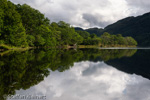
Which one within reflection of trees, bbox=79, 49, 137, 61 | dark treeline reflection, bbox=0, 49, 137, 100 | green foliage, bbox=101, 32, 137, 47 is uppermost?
green foliage, bbox=101, 32, 137, 47

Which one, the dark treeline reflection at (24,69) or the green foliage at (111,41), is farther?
the green foliage at (111,41)

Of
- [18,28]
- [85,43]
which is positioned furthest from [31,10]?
[85,43]

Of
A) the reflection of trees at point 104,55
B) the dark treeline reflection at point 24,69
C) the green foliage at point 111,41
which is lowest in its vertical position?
the reflection of trees at point 104,55

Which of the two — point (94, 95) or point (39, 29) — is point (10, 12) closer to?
point (39, 29)

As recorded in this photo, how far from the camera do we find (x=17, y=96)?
6.86m

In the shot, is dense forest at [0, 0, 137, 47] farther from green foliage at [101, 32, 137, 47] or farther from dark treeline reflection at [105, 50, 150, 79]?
dark treeline reflection at [105, 50, 150, 79]

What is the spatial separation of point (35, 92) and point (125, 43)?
202535 millimetres

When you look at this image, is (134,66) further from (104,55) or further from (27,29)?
(27,29)

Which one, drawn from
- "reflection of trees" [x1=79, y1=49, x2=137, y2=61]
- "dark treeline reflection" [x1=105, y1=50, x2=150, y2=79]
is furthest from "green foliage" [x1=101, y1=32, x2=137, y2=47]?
"dark treeline reflection" [x1=105, y1=50, x2=150, y2=79]

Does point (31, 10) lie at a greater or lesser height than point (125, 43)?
greater

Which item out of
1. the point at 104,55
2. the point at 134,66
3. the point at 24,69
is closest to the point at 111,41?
the point at 104,55

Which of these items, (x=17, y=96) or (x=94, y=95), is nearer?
(x=17, y=96)

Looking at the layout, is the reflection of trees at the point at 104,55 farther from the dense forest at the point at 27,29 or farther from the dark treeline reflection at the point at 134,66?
the dense forest at the point at 27,29

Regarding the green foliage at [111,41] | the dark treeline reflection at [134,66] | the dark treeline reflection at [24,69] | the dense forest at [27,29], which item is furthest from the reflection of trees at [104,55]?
the green foliage at [111,41]
